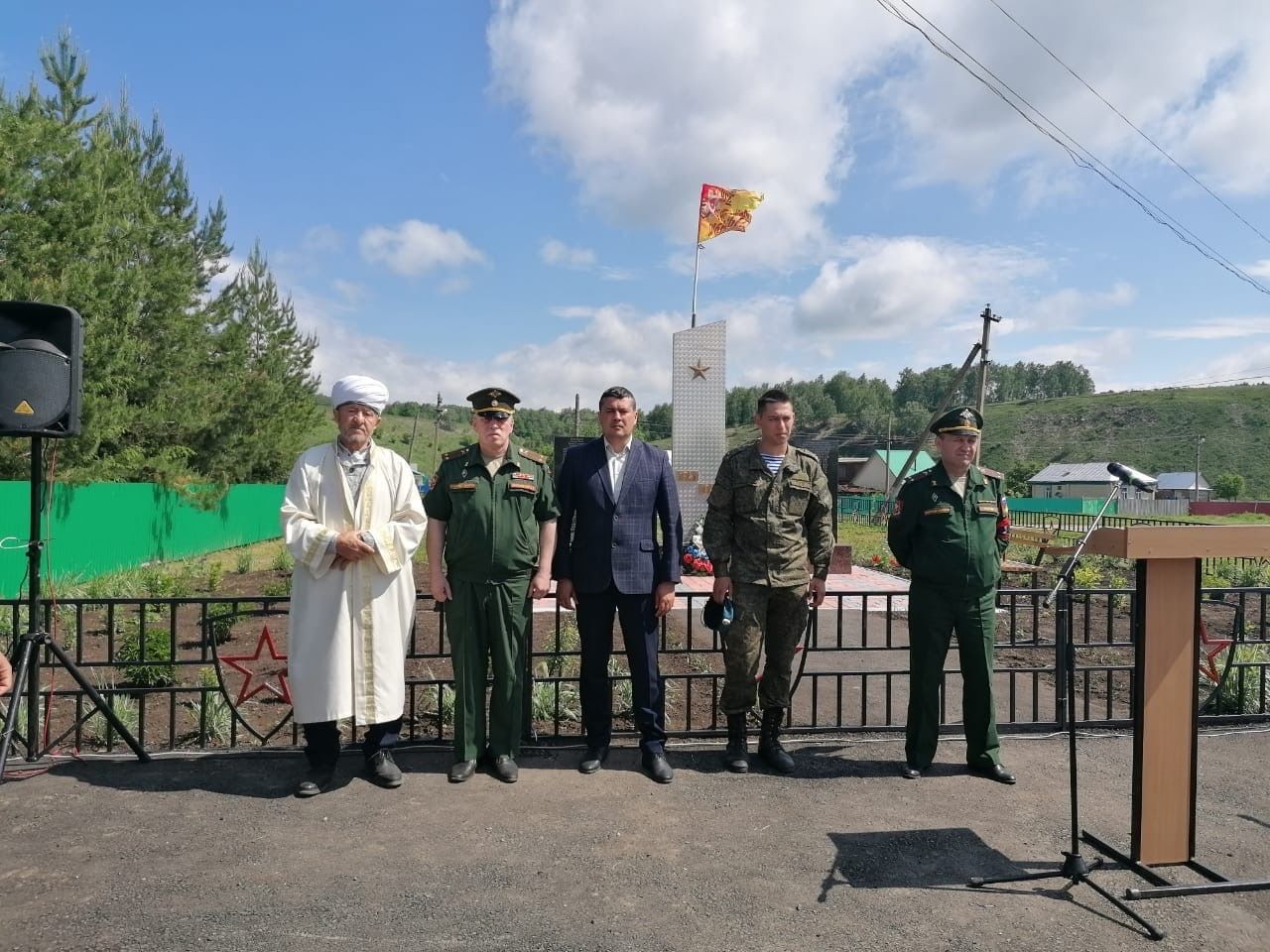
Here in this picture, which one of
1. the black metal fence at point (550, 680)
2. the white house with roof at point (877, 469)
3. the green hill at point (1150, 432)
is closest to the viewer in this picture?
the black metal fence at point (550, 680)

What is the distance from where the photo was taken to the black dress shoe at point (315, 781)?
359 cm

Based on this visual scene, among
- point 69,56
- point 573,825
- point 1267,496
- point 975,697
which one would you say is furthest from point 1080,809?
point 1267,496

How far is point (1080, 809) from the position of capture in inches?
141

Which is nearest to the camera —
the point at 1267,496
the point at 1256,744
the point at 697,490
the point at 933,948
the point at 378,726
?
the point at 933,948

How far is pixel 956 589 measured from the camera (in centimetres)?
394

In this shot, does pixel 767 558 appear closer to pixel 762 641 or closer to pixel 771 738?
pixel 762 641

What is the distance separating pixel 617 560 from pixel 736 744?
3.60 ft

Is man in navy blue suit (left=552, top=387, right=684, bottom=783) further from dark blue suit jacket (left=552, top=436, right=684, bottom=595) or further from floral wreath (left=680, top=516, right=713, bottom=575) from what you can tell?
floral wreath (left=680, top=516, right=713, bottom=575)

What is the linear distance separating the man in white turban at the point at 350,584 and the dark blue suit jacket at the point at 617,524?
0.72 m

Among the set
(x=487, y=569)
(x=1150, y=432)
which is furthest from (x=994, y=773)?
(x=1150, y=432)

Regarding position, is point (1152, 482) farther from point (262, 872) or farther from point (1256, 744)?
point (262, 872)

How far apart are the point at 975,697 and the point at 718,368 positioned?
9264mm

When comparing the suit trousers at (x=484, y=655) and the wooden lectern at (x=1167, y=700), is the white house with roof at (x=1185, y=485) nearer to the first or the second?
the wooden lectern at (x=1167, y=700)

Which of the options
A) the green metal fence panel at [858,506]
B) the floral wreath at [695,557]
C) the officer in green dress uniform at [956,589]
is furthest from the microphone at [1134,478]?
the green metal fence panel at [858,506]
